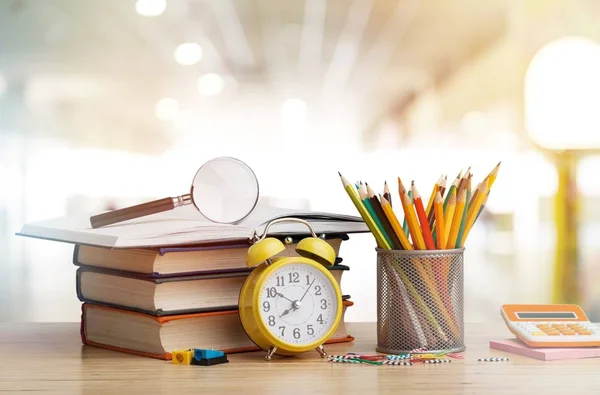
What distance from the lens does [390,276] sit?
3.92 feet

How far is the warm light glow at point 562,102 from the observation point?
341 centimetres

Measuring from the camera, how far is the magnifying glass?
125cm

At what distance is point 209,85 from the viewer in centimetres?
320

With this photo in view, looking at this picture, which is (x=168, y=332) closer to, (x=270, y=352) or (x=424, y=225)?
(x=270, y=352)

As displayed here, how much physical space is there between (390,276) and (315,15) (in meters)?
2.21

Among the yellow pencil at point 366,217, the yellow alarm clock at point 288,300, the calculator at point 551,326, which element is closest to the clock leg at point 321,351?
the yellow alarm clock at point 288,300

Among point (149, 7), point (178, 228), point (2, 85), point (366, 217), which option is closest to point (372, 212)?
point (366, 217)

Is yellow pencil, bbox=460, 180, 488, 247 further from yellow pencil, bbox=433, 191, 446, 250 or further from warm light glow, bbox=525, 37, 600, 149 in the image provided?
warm light glow, bbox=525, 37, 600, 149

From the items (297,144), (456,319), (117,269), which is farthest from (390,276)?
(297,144)

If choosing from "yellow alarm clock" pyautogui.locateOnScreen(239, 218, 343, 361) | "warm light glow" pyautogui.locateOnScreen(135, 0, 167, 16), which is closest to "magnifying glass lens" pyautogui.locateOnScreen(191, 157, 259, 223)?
"yellow alarm clock" pyautogui.locateOnScreen(239, 218, 343, 361)

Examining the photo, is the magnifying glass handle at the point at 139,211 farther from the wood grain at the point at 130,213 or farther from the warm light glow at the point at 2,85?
the warm light glow at the point at 2,85

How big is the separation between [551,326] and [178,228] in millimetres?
500

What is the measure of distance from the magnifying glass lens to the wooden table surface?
20 cm

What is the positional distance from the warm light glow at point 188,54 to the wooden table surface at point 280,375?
2.04 meters
